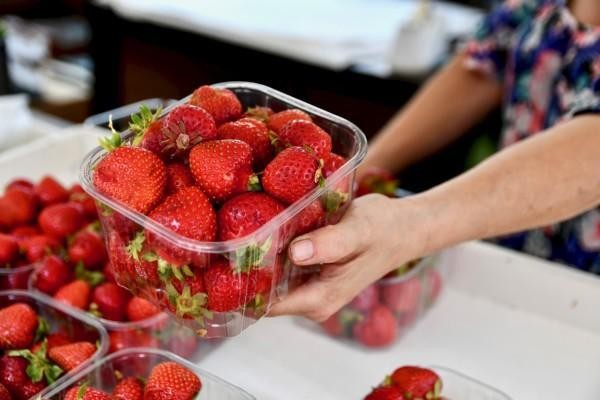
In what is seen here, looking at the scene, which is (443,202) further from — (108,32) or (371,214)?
(108,32)

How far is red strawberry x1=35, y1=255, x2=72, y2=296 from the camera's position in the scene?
102 centimetres

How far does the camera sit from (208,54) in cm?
249

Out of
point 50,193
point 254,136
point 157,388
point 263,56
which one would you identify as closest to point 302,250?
point 254,136

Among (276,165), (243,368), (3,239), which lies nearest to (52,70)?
(3,239)

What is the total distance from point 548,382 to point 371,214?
0.40 meters

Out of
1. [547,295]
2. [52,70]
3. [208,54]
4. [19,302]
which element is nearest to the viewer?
[19,302]

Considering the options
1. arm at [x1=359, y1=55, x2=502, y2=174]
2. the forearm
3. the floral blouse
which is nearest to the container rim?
the forearm

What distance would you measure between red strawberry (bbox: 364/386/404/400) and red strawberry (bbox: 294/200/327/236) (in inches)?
8.8

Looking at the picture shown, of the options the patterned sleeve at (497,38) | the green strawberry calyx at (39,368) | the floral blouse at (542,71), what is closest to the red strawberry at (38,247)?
the green strawberry calyx at (39,368)

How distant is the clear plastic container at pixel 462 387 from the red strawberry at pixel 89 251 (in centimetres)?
50

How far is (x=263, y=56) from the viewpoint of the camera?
7.72 ft

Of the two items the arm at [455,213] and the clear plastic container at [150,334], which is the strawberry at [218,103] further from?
the clear plastic container at [150,334]

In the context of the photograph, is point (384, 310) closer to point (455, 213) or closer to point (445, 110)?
point (455, 213)

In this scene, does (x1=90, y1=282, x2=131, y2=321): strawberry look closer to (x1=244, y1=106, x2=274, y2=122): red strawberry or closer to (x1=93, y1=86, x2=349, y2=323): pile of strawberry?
(x1=93, y1=86, x2=349, y2=323): pile of strawberry
